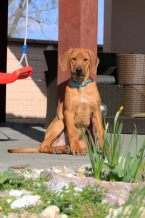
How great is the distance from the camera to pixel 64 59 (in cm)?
436

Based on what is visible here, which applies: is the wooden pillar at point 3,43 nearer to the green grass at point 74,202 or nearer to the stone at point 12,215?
the green grass at point 74,202

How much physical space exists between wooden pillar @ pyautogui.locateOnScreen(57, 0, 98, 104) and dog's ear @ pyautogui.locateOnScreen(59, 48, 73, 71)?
0.22m

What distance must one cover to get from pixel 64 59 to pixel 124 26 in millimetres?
4972

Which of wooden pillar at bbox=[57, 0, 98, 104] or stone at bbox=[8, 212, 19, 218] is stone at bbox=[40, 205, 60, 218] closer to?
stone at bbox=[8, 212, 19, 218]

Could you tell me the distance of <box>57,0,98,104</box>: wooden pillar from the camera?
4.46 meters

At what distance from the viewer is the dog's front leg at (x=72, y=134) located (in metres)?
4.19

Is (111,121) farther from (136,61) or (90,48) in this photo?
(90,48)

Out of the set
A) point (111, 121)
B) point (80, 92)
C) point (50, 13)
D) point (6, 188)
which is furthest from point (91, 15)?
point (50, 13)

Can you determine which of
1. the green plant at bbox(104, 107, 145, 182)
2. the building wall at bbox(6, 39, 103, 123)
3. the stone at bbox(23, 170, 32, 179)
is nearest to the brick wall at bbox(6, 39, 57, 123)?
the building wall at bbox(6, 39, 103, 123)

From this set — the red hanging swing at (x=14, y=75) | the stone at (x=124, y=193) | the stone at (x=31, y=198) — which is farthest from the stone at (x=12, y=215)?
the red hanging swing at (x=14, y=75)

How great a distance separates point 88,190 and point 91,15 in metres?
2.64

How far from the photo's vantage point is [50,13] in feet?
58.4

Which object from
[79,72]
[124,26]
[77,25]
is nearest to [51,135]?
[79,72]

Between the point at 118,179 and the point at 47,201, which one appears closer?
the point at 47,201
